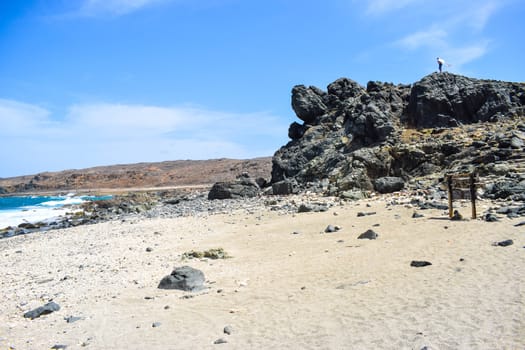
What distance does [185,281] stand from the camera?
34.1 feet

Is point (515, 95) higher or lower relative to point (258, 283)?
higher

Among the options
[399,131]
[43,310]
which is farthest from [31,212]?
[43,310]

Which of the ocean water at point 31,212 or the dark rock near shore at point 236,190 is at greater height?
the dark rock near shore at point 236,190

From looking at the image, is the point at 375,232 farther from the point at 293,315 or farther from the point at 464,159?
the point at 464,159

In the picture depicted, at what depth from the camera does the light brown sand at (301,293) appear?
6.49 metres

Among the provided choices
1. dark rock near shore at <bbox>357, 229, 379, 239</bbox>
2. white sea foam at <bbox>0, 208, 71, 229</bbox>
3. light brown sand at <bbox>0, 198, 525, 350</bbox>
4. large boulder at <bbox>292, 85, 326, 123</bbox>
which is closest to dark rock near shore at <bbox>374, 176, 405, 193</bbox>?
light brown sand at <bbox>0, 198, 525, 350</bbox>

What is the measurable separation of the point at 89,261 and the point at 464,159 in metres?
21.8

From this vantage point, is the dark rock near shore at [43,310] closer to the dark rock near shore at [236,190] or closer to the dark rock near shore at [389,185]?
the dark rock near shore at [389,185]

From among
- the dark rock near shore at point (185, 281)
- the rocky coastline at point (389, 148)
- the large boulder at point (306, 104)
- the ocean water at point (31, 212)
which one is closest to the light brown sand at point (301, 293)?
the dark rock near shore at point (185, 281)

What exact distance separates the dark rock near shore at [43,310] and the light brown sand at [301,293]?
23cm

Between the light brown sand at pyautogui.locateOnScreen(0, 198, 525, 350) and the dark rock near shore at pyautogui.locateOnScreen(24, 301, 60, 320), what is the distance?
0.23 meters

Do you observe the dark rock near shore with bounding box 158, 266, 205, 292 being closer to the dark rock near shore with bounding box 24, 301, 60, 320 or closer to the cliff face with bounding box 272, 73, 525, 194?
the dark rock near shore with bounding box 24, 301, 60, 320

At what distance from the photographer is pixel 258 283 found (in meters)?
10.2

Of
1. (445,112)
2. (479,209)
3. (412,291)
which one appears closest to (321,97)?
(445,112)
